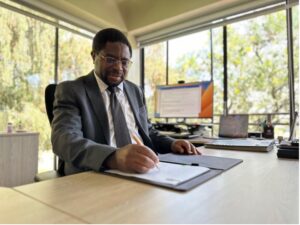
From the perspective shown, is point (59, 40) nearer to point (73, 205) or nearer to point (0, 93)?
point (0, 93)

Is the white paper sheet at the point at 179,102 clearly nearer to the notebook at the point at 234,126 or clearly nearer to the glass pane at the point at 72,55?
the notebook at the point at 234,126

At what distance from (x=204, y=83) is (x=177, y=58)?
1.25 m

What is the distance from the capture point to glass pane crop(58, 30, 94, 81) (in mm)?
3045

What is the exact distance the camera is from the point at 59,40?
9.85 ft

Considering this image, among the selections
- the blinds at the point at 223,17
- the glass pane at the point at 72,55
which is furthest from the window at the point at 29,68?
the blinds at the point at 223,17

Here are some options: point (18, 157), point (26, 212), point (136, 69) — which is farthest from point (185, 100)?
point (26, 212)

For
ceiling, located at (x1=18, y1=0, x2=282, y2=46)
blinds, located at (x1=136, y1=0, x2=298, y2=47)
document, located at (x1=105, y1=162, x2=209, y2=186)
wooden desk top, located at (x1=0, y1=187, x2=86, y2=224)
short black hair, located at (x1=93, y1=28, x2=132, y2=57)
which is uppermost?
ceiling, located at (x1=18, y1=0, x2=282, y2=46)

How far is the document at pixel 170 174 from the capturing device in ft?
1.99

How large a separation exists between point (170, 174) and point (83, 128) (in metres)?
0.49

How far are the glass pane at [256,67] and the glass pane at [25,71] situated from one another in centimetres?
240

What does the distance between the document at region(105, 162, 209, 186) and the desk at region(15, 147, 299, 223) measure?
0.04m

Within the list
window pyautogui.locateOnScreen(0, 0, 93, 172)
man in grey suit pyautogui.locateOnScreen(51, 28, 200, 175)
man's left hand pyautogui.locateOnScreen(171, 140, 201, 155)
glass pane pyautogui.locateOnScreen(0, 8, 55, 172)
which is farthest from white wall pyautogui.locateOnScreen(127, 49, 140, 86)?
man's left hand pyautogui.locateOnScreen(171, 140, 201, 155)

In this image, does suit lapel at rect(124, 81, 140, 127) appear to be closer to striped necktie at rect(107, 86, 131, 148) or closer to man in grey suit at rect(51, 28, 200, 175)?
man in grey suit at rect(51, 28, 200, 175)

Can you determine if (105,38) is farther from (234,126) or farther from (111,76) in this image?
(234,126)
